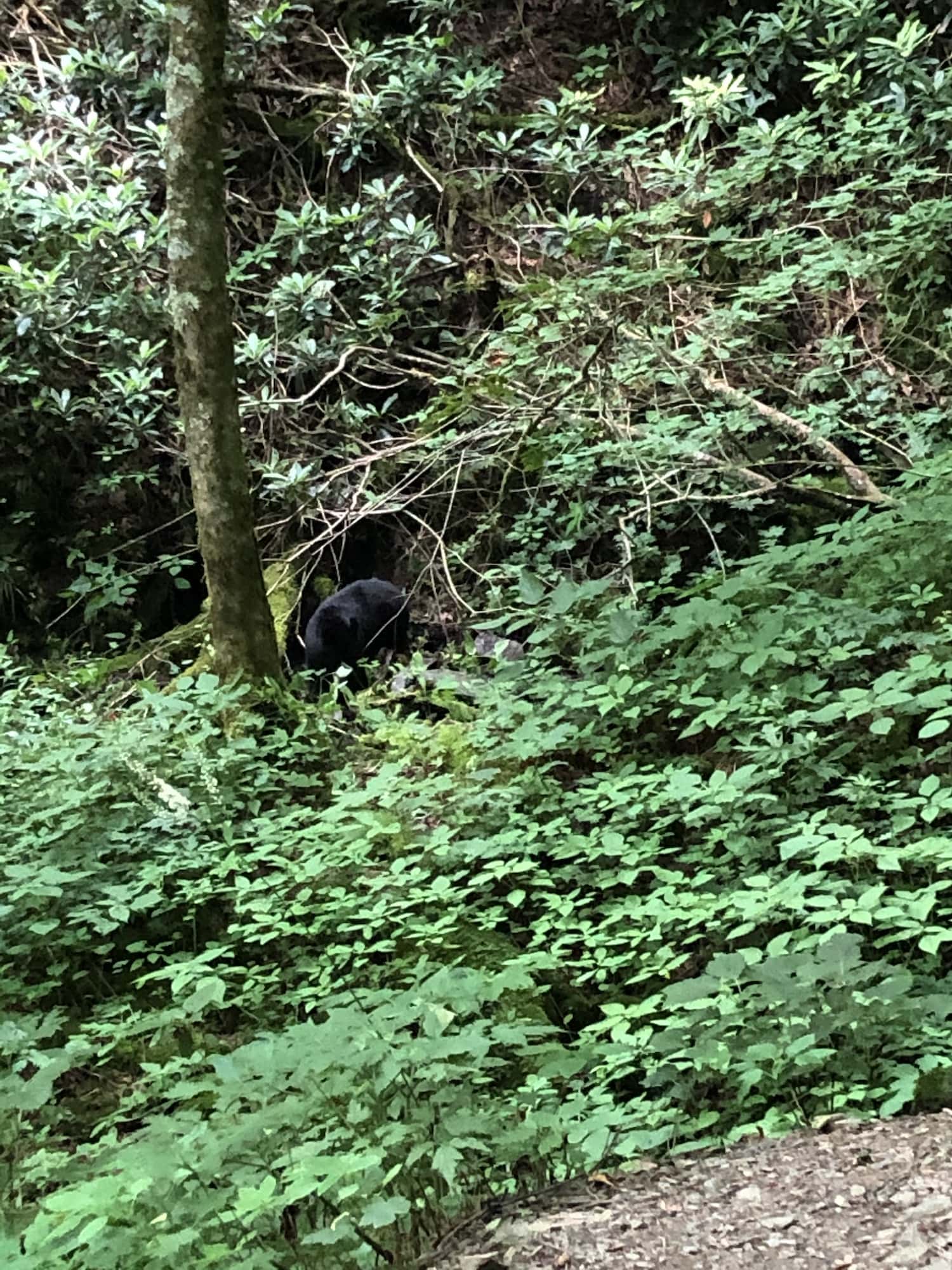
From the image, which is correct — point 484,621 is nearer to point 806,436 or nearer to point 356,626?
point 356,626

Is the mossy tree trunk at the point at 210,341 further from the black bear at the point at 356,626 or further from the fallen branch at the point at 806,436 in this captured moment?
the fallen branch at the point at 806,436

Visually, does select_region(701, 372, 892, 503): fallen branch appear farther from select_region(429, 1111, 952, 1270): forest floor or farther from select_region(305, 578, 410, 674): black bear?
select_region(429, 1111, 952, 1270): forest floor

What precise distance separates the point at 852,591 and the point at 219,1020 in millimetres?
2657

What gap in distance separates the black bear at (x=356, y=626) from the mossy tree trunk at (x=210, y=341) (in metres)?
0.95

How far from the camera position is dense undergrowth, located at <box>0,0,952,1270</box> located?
1911mm

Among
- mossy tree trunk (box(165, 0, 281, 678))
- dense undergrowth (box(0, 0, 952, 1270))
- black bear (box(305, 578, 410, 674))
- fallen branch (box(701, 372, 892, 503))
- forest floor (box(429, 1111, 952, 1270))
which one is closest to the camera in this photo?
forest floor (box(429, 1111, 952, 1270))

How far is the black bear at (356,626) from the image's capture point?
5289 millimetres

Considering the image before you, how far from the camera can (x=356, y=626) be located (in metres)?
5.34

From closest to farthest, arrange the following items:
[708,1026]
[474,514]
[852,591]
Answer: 1. [708,1026]
2. [852,591]
3. [474,514]

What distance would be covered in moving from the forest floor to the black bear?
12.2ft

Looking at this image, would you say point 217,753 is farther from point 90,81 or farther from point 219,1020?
point 90,81

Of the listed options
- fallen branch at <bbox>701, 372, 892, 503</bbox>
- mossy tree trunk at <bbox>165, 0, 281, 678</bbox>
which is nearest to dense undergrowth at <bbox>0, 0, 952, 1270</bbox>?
fallen branch at <bbox>701, 372, 892, 503</bbox>

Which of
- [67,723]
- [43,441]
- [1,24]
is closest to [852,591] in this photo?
[67,723]

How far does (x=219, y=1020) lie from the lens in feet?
9.53
